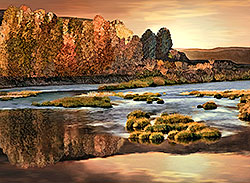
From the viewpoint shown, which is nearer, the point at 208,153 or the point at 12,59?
the point at 208,153

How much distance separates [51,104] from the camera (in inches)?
2009

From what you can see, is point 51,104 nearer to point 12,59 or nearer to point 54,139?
point 54,139

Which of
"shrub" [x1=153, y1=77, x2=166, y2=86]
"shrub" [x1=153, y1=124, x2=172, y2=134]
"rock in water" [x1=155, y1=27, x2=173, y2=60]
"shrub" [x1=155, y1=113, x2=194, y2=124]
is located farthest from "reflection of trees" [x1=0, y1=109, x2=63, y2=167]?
"rock in water" [x1=155, y1=27, x2=173, y2=60]

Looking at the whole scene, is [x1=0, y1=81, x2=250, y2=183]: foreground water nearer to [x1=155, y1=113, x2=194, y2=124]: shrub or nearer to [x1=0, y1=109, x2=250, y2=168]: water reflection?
[x1=0, y1=109, x2=250, y2=168]: water reflection

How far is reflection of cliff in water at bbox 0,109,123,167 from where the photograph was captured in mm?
21922

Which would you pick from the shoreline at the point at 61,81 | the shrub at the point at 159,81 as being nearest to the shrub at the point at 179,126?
the shrub at the point at 159,81

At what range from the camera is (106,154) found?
872 inches

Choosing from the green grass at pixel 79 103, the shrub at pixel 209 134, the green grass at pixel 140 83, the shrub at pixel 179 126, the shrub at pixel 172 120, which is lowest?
the shrub at pixel 209 134

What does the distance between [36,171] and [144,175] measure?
4673 mm

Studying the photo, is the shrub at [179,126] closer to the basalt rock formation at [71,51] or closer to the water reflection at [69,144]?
the water reflection at [69,144]

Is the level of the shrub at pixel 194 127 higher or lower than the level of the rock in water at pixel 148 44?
lower

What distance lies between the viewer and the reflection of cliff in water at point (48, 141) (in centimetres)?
2192

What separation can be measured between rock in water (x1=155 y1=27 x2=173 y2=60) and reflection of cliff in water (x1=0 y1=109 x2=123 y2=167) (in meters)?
125

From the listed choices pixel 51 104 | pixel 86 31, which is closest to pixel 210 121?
pixel 51 104
